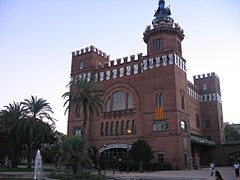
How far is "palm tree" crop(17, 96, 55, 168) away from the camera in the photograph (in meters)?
41.8

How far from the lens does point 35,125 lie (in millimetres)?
Answer: 42281

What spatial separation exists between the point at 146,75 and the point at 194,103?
58.5 ft

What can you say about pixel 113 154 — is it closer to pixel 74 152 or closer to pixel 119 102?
pixel 119 102

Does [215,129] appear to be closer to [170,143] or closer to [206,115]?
[206,115]

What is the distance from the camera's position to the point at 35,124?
42.4 meters

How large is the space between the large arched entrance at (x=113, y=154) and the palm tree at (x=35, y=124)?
969 cm

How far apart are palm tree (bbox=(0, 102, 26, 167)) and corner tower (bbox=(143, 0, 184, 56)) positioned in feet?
74.4

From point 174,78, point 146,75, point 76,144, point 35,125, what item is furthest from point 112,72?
point 76,144

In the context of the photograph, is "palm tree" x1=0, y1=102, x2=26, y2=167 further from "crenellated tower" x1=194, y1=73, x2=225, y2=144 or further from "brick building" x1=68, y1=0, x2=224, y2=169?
"crenellated tower" x1=194, y1=73, x2=225, y2=144

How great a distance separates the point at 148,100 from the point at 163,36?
10.6 metres

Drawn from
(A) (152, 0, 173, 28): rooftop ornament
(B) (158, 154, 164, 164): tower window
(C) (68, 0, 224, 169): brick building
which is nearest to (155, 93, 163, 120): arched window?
(C) (68, 0, 224, 169): brick building

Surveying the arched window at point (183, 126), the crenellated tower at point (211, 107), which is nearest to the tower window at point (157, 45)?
the arched window at point (183, 126)

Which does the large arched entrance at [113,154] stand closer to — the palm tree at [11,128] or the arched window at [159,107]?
the arched window at [159,107]

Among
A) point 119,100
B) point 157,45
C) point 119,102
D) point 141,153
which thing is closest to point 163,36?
point 157,45
